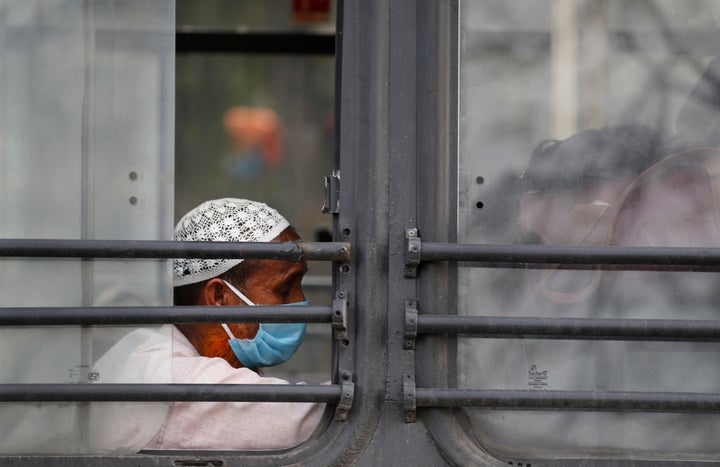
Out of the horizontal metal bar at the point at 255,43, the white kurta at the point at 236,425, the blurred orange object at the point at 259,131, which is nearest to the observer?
the white kurta at the point at 236,425

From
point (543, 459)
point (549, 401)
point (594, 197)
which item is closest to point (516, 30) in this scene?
point (594, 197)

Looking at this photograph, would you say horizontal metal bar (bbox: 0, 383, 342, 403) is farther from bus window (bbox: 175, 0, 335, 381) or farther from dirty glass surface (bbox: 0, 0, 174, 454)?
bus window (bbox: 175, 0, 335, 381)

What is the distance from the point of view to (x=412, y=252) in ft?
6.37

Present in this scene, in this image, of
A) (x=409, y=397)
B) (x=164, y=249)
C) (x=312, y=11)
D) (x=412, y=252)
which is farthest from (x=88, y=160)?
(x=312, y=11)

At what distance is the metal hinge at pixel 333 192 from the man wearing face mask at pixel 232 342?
1.03 ft

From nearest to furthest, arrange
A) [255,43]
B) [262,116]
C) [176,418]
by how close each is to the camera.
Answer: [176,418] → [255,43] → [262,116]

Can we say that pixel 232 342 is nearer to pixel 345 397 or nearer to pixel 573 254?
pixel 345 397

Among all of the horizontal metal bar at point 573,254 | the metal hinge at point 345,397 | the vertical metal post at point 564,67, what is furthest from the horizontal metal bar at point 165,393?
the vertical metal post at point 564,67

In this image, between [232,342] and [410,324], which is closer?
[410,324]

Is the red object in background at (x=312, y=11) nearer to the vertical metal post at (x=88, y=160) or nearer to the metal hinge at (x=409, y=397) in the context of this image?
the vertical metal post at (x=88, y=160)

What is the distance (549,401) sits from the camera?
1.96 metres

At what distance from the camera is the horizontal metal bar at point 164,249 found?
6.37 ft

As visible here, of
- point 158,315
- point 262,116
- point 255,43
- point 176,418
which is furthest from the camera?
point 262,116

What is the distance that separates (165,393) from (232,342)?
356 mm
